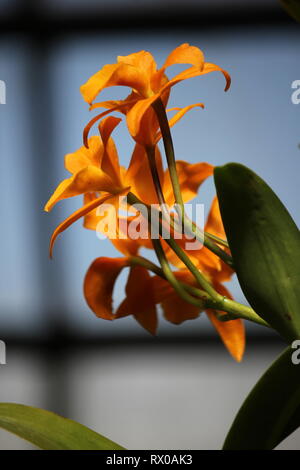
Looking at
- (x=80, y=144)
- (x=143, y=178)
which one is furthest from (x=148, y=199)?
(x=80, y=144)

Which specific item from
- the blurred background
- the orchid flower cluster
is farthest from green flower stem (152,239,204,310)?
the blurred background

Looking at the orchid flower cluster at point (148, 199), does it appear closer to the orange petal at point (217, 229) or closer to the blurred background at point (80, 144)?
the orange petal at point (217, 229)

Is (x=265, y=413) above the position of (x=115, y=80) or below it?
below

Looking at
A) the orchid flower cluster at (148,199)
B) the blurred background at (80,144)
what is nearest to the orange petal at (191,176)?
the orchid flower cluster at (148,199)

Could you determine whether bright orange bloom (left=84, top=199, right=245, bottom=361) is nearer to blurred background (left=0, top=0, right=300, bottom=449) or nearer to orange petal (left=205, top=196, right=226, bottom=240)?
orange petal (left=205, top=196, right=226, bottom=240)

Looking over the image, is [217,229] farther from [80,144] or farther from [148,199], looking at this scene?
[80,144]
